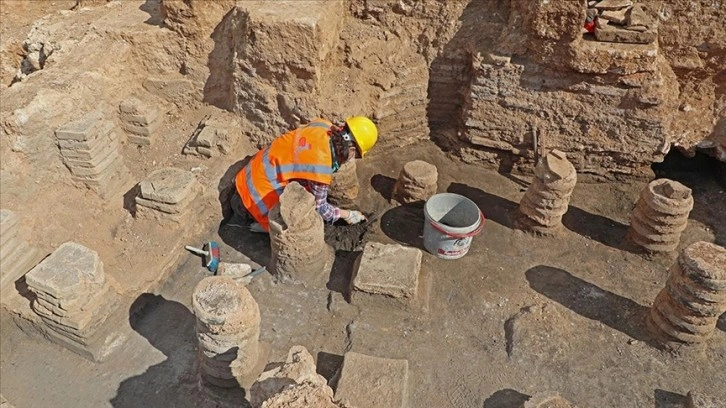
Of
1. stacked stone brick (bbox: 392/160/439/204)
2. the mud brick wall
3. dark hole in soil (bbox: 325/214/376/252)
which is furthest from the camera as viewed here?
stacked stone brick (bbox: 392/160/439/204)

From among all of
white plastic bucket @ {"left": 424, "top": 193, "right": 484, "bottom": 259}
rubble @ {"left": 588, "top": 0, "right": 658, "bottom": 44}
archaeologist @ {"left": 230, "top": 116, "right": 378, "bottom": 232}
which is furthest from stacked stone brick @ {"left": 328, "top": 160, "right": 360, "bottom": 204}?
rubble @ {"left": 588, "top": 0, "right": 658, "bottom": 44}

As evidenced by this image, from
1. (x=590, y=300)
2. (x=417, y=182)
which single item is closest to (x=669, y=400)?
(x=590, y=300)

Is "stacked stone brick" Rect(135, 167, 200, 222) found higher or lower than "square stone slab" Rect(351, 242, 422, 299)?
higher

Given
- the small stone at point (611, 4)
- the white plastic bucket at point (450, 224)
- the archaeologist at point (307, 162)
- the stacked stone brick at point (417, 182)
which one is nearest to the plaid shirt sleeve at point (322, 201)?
the archaeologist at point (307, 162)

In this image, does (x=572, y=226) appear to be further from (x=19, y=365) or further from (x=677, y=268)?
(x=19, y=365)

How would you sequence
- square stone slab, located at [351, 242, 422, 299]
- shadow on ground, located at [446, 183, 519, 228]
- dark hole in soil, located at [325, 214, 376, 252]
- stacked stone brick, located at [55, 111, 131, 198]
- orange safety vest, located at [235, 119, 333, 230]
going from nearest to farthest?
square stone slab, located at [351, 242, 422, 299]
stacked stone brick, located at [55, 111, 131, 198]
orange safety vest, located at [235, 119, 333, 230]
dark hole in soil, located at [325, 214, 376, 252]
shadow on ground, located at [446, 183, 519, 228]

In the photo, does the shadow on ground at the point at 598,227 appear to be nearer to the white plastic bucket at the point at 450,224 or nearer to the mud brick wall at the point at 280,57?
the white plastic bucket at the point at 450,224

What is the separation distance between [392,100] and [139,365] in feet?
13.3

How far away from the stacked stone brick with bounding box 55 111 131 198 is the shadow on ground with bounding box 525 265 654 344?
4.54 m

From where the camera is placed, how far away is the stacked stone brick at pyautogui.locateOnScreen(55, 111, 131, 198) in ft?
18.2

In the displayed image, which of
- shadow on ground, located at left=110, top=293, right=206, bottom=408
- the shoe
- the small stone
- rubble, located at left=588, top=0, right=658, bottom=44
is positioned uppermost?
the small stone

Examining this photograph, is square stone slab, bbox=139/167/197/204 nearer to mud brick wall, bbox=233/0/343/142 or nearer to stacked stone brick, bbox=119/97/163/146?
stacked stone brick, bbox=119/97/163/146

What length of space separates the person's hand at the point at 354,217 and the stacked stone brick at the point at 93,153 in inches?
98.6

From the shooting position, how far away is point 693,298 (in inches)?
191
